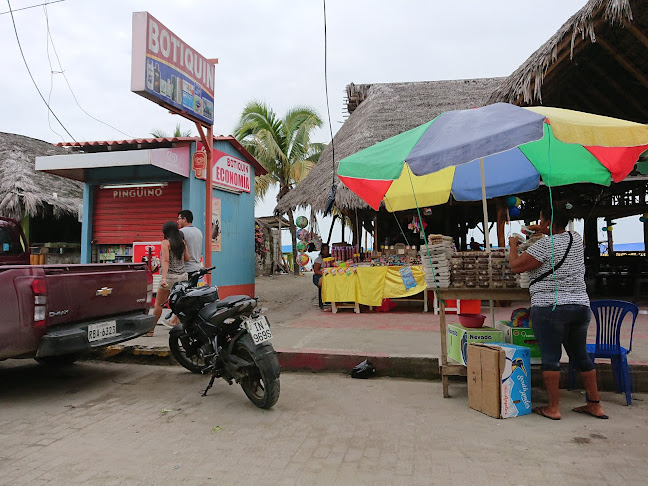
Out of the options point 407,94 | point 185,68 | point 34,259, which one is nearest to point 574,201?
point 407,94

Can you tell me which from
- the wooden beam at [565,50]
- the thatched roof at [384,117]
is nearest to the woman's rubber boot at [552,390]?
the wooden beam at [565,50]

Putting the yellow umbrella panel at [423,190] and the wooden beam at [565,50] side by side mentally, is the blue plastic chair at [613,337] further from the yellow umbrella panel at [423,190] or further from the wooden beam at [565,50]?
the wooden beam at [565,50]

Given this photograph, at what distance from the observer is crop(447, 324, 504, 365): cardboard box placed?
164 inches

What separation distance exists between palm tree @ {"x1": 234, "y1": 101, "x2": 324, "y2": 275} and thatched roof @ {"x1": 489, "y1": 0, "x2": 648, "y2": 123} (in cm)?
1516

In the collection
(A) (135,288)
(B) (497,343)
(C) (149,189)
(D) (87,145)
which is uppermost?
(D) (87,145)

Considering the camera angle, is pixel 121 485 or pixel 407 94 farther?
pixel 407 94

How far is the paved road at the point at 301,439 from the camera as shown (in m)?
2.70

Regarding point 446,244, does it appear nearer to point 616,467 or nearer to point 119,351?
point 616,467

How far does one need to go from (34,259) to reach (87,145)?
3.08 m

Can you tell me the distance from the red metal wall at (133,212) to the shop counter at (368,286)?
357cm

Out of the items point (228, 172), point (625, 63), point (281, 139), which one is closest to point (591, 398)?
point (625, 63)

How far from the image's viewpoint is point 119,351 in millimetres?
5781

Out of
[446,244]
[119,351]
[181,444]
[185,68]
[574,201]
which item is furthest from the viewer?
[574,201]

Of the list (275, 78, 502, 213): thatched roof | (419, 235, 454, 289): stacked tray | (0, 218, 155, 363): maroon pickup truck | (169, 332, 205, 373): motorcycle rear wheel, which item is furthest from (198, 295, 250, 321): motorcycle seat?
(275, 78, 502, 213): thatched roof
